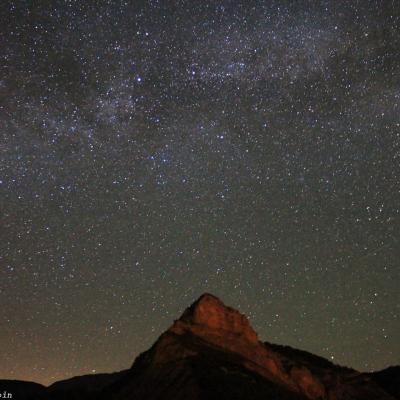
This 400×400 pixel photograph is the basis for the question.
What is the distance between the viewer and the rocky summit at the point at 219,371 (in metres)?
40.9

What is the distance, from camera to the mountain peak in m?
55.3

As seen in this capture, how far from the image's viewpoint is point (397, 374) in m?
85.5

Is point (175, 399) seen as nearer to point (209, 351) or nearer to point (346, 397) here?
point (209, 351)

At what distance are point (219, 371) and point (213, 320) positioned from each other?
15137 mm

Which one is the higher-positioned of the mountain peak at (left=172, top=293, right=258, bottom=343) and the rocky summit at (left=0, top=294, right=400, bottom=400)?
the mountain peak at (left=172, top=293, right=258, bottom=343)

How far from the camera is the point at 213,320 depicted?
5709cm

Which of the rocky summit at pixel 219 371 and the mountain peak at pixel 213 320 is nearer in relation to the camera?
the rocky summit at pixel 219 371

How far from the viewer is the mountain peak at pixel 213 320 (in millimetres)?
55338

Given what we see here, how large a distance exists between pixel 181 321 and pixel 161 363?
9952 millimetres

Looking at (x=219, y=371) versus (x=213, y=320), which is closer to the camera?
(x=219, y=371)

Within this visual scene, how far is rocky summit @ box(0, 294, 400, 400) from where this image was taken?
134 ft

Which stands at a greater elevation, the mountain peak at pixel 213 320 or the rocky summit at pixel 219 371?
the mountain peak at pixel 213 320

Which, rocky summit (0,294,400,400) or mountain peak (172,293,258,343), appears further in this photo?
mountain peak (172,293,258,343)

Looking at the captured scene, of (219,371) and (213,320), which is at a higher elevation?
(213,320)
